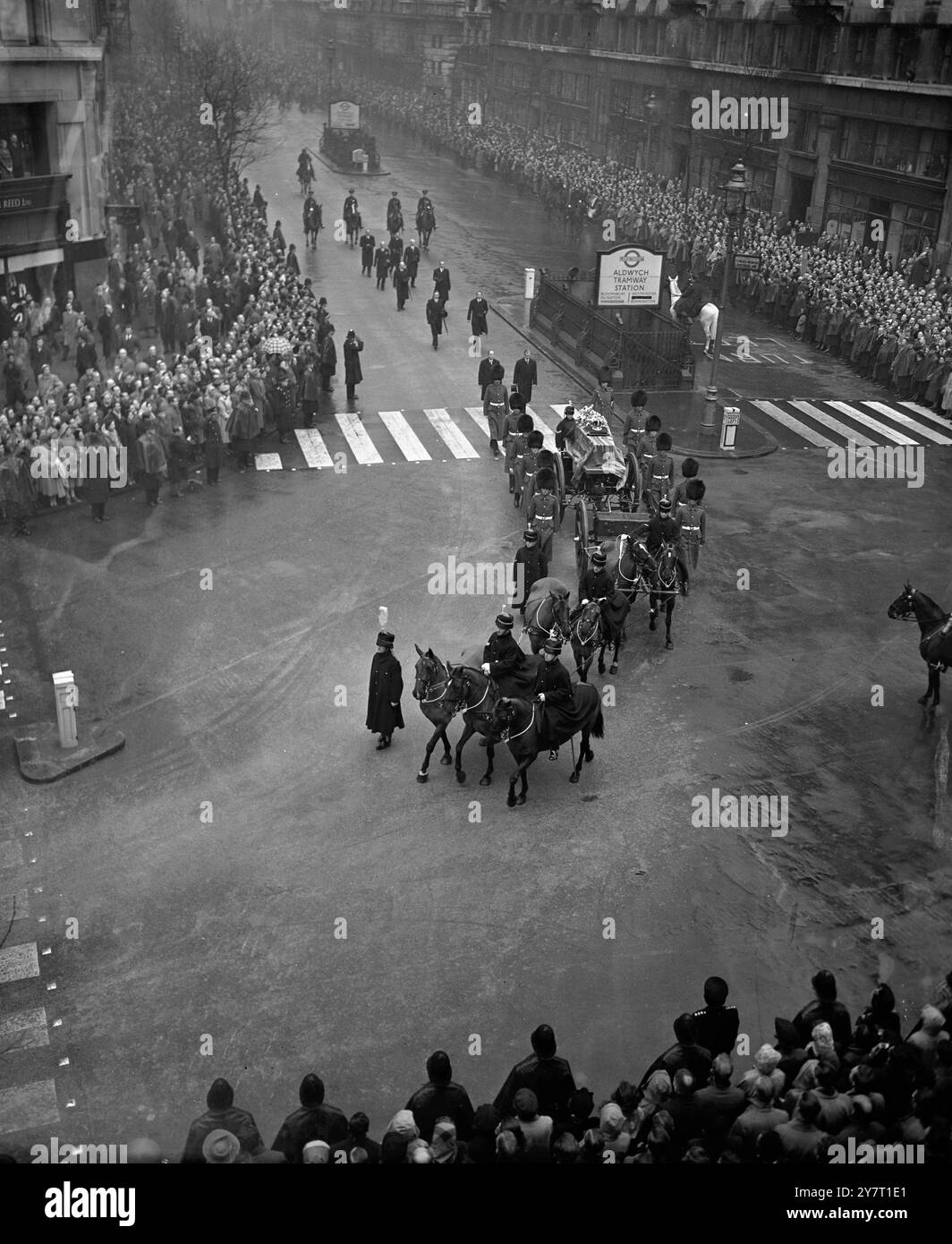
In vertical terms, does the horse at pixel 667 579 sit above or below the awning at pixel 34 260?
below

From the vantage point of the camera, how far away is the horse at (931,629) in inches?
676

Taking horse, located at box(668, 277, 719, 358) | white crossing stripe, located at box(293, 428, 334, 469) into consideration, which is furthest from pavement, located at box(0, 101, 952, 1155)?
horse, located at box(668, 277, 719, 358)

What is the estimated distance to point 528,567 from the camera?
65.9 ft

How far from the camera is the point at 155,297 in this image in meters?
34.2

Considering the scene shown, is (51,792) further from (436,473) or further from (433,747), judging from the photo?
(436,473)

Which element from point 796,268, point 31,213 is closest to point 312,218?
point 31,213

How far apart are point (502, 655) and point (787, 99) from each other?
135ft

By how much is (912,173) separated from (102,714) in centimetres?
3441

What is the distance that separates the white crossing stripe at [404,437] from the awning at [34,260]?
10690mm

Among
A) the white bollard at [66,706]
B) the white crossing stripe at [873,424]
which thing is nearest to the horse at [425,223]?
the white crossing stripe at [873,424]

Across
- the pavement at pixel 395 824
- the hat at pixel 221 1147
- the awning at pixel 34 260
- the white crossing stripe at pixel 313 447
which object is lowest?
the pavement at pixel 395 824

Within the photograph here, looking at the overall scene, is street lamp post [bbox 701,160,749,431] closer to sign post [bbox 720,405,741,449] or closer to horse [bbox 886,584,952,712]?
sign post [bbox 720,405,741,449]

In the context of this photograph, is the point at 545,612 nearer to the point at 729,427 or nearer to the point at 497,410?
the point at 497,410

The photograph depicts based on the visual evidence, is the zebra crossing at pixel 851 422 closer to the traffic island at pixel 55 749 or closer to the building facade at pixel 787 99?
the building facade at pixel 787 99
